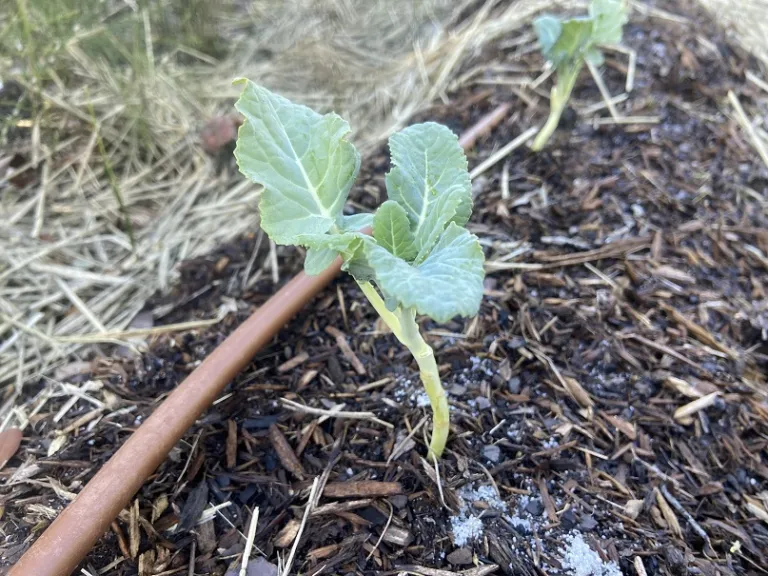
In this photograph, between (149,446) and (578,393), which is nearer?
(149,446)

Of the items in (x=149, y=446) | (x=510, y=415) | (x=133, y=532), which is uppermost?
(x=149, y=446)

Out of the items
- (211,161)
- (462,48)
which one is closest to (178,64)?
(211,161)

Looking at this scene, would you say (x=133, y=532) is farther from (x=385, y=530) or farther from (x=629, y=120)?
(x=629, y=120)

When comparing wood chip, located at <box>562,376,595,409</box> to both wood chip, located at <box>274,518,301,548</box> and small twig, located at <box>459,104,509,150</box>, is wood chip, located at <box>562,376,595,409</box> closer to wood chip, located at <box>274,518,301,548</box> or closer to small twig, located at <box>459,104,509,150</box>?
wood chip, located at <box>274,518,301,548</box>

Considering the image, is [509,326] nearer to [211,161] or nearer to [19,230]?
[211,161]

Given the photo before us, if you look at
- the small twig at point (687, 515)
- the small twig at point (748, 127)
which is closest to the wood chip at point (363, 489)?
the small twig at point (687, 515)

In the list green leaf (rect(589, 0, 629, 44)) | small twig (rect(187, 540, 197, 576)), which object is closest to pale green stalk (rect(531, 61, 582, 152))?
green leaf (rect(589, 0, 629, 44))

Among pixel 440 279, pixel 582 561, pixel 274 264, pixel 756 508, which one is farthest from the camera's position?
pixel 274 264

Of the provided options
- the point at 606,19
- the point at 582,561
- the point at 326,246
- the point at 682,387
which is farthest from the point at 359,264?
the point at 606,19
